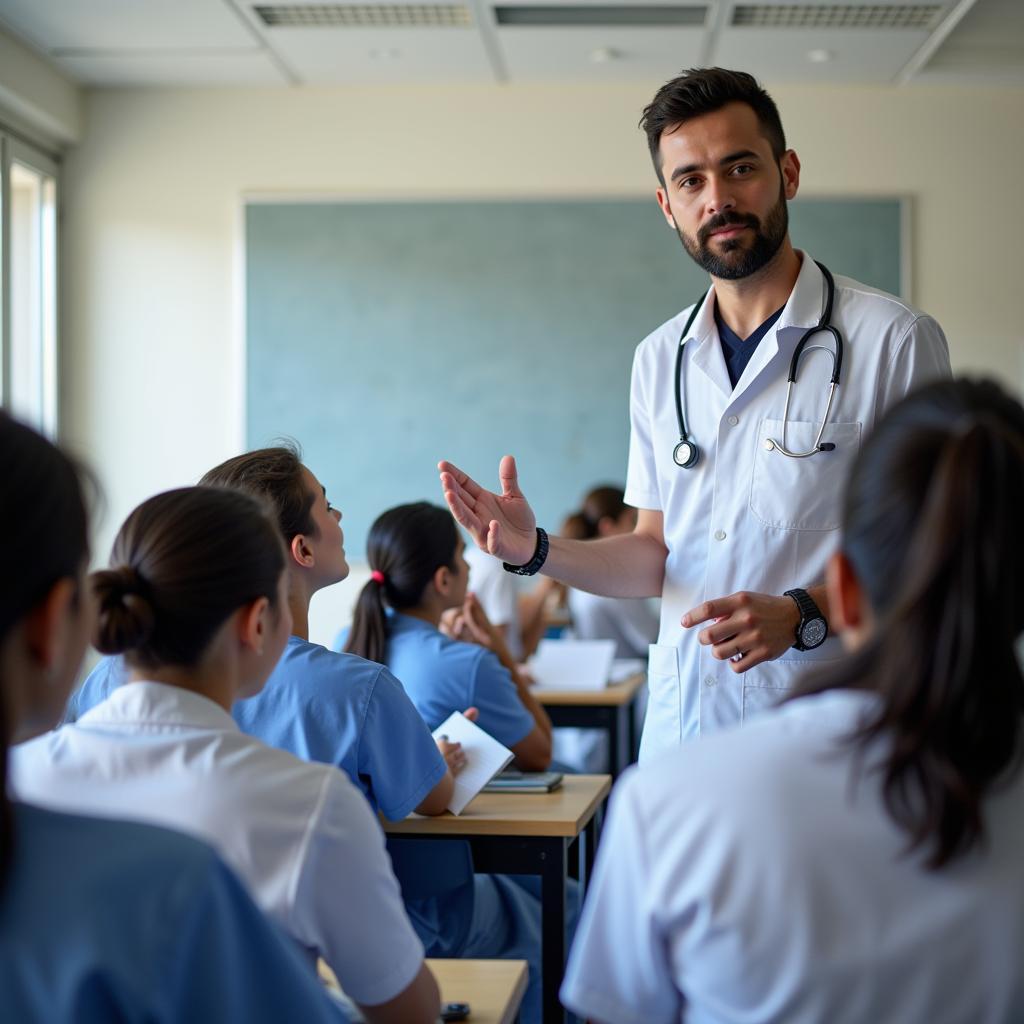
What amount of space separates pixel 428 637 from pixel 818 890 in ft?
6.83

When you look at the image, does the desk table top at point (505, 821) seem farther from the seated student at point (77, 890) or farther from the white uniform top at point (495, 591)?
the white uniform top at point (495, 591)

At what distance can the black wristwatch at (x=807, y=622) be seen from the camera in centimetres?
190

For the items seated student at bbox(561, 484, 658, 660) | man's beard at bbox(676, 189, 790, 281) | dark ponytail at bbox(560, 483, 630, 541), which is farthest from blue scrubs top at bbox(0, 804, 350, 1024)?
dark ponytail at bbox(560, 483, 630, 541)

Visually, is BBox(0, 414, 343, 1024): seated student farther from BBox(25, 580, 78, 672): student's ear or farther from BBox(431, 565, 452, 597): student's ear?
BBox(431, 565, 452, 597): student's ear

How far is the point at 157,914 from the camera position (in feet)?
2.68

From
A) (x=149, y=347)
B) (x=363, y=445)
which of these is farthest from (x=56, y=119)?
(x=363, y=445)

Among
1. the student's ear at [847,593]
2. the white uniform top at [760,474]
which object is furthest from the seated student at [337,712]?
the student's ear at [847,593]

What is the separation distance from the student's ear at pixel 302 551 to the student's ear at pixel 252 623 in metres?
0.75

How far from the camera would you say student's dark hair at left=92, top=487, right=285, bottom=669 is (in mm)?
1303

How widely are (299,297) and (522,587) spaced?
5.80 ft

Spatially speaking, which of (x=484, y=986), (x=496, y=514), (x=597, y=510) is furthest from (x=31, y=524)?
(x=597, y=510)

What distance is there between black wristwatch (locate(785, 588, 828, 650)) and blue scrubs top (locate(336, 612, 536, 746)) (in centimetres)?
111

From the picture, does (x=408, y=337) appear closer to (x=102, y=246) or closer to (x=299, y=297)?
(x=299, y=297)

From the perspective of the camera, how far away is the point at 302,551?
6.98ft
